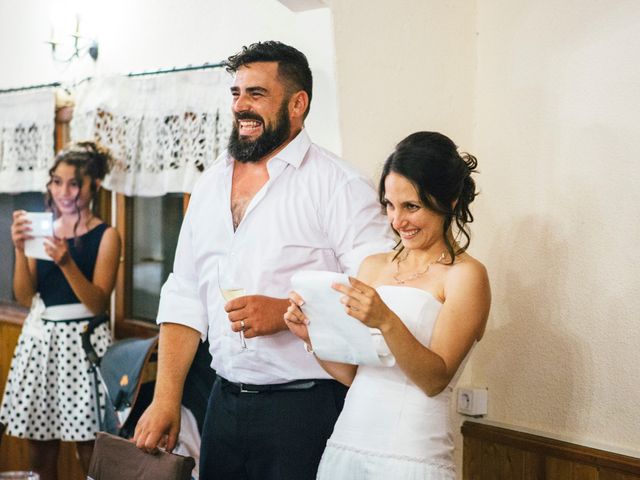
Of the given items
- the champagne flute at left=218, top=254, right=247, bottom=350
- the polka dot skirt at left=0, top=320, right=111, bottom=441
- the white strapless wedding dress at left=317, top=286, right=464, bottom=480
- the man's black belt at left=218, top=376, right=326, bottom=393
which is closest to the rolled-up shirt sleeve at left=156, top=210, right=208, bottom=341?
the champagne flute at left=218, top=254, right=247, bottom=350

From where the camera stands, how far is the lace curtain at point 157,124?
336 cm

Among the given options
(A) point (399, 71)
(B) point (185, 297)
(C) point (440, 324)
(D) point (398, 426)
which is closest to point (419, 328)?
(C) point (440, 324)

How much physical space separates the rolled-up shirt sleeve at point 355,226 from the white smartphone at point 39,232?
192 centimetres

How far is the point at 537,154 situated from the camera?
2736 mm

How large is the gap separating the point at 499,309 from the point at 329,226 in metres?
0.86

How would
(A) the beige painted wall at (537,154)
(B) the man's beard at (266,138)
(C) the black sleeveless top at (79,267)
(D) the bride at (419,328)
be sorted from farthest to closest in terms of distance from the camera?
(C) the black sleeveless top at (79,267) → (A) the beige painted wall at (537,154) → (B) the man's beard at (266,138) → (D) the bride at (419,328)

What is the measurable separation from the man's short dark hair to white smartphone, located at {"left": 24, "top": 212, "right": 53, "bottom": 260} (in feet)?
5.62

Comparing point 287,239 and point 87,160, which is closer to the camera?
point 287,239

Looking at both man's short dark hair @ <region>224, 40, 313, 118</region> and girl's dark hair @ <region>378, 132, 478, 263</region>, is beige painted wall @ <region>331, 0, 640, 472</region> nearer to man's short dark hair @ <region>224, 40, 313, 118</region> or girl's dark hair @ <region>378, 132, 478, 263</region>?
man's short dark hair @ <region>224, 40, 313, 118</region>

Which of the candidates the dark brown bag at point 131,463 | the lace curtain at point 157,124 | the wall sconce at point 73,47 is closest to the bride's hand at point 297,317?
the dark brown bag at point 131,463

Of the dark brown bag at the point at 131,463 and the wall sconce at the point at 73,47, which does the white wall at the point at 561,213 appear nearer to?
the dark brown bag at the point at 131,463

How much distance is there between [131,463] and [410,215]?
99cm

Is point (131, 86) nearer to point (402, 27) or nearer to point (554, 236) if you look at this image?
point (402, 27)

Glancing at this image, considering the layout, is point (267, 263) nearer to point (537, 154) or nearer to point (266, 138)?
point (266, 138)
